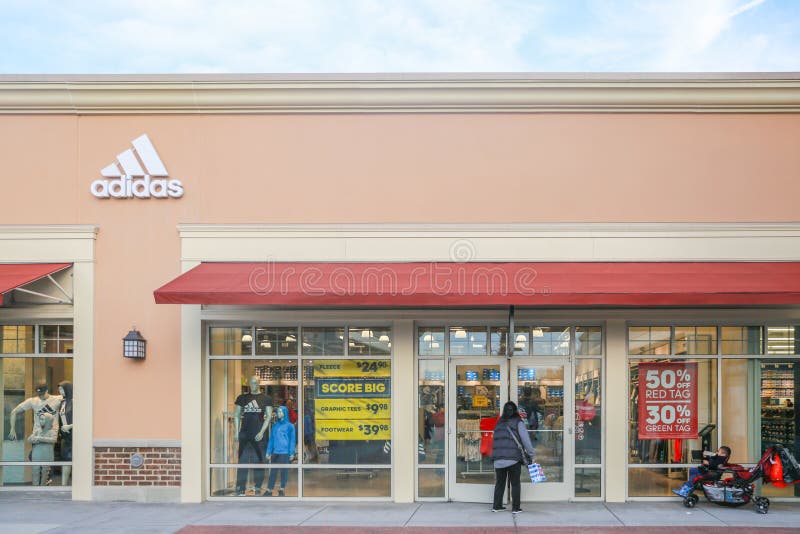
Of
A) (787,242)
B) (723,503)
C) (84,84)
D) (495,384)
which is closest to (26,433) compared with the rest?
(84,84)

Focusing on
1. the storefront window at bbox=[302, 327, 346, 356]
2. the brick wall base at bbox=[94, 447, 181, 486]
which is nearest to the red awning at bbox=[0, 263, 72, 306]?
the brick wall base at bbox=[94, 447, 181, 486]

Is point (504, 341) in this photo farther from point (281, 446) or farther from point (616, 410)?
point (281, 446)

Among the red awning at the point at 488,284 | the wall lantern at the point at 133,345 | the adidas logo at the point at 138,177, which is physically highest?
the adidas logo at the point at 138,177

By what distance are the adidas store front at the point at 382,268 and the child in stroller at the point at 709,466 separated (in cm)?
71

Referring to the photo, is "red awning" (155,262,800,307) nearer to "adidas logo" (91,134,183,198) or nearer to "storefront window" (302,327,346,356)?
"storefront window" (302,327,346,356)

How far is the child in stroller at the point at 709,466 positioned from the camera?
415 inches

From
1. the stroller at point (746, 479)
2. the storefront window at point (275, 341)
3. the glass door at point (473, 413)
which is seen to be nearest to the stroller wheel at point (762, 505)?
the stroller at point (746, 479)

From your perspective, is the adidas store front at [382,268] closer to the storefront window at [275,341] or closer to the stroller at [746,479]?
the storefront window at [275,341]

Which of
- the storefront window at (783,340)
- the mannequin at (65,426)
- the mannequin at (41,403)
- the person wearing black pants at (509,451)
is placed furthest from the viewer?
the mannequin at (41,403)

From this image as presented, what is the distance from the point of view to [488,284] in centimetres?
1056

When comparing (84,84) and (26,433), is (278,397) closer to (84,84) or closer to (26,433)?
(26,433)

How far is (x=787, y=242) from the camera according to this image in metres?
11.3

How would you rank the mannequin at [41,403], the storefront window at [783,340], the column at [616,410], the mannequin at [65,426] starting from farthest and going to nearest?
the mannequin at [41,403] → the mannequin at [65,426] → the storefront window at [783,340] → the column at [616,410]

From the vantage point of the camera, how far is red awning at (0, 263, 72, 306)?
10584mm
